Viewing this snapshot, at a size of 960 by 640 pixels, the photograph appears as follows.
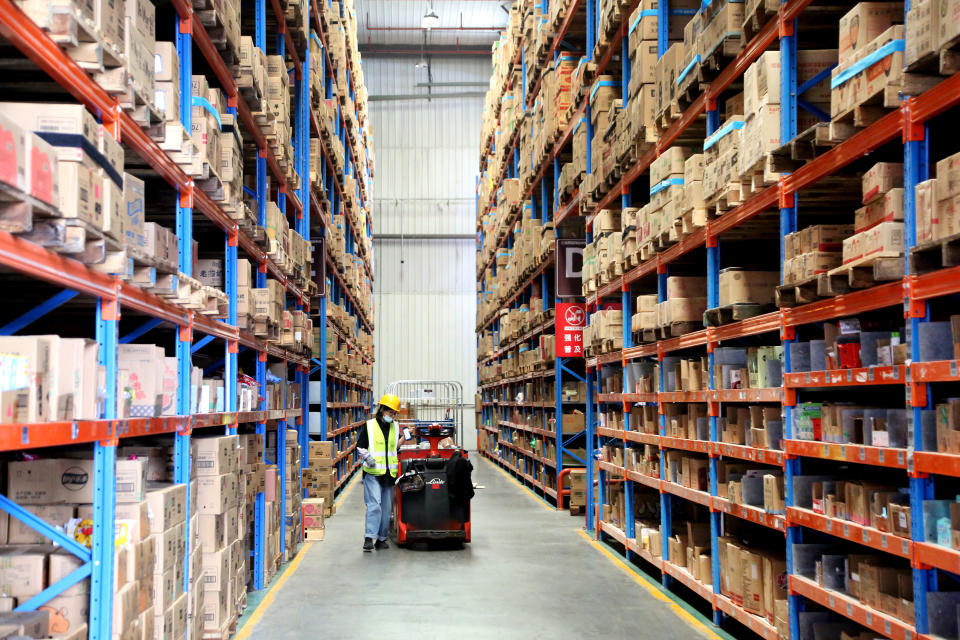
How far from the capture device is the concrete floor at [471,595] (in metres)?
7.21

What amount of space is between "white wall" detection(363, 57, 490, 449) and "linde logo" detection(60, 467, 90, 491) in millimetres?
26313

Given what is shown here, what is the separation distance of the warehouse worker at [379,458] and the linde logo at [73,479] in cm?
661

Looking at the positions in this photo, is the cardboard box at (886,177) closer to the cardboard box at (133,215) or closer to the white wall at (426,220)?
the cardboard box at (133,215)

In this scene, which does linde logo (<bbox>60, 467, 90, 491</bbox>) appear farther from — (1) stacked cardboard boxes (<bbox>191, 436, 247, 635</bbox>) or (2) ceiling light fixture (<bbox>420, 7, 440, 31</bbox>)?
(2) ceiling light fixture (<bbox>420, 7, 440, 31</bbox>)

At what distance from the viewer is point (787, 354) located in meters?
5.96

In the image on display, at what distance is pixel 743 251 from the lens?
852 cm

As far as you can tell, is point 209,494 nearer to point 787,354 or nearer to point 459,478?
point 787,354

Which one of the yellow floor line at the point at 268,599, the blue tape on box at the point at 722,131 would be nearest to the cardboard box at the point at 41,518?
the yellow floor line at the point at 268,599

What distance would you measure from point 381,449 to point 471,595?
10.3 ft

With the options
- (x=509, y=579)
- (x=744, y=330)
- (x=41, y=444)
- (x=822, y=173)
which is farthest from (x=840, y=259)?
(x=509, y=579)

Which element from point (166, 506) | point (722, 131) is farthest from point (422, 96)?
point (166, 506)

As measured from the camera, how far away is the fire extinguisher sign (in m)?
12.9

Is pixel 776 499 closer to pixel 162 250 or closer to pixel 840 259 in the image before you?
pixel 840 259

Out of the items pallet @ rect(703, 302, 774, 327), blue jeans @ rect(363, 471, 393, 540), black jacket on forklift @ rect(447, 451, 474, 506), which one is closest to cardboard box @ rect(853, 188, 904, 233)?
pallet @ rect(703, 302, 774, 327)
